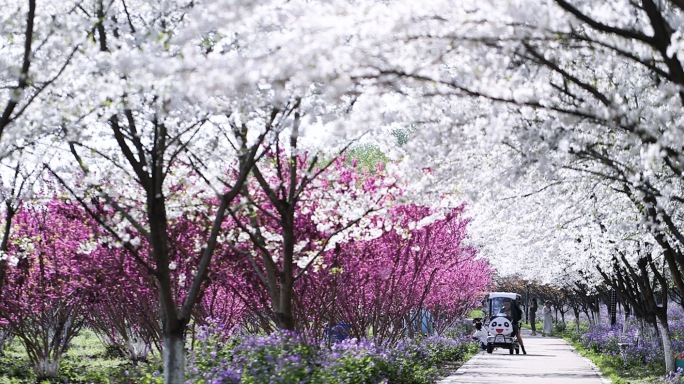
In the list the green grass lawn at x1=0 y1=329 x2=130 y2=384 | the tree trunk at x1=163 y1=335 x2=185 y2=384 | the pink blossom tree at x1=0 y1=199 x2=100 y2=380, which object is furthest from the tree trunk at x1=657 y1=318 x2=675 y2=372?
the tree trunk at x1=163 y1=335 x2=185 y2=384

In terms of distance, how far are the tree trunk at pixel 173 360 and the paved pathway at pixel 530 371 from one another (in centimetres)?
1062

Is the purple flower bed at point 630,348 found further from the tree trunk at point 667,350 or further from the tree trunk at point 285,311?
the tree trunk at point 285,311

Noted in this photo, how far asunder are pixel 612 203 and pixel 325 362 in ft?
18.4

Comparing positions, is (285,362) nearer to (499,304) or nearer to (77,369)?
(77,369)

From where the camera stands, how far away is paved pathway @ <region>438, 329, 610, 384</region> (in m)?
19.1

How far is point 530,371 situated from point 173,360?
15.1 m

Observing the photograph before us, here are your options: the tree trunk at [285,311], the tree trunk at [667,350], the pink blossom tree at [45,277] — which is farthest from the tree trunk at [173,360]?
the tree trunk at [667,350]

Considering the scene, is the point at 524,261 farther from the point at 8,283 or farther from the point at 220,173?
the point at 220,173

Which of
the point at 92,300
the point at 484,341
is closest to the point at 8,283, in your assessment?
the point at 92,300

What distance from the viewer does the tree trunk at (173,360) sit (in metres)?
8.55

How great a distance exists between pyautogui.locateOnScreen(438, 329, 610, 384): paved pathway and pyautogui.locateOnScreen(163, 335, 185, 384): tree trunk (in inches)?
418

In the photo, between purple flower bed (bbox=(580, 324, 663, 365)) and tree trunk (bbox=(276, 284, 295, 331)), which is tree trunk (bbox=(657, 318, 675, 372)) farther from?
tree trunk (bbox=(276, 284, 295, 331))

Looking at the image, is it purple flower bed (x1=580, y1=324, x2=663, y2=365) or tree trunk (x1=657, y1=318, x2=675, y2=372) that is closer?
tree trunk (x1=657, y1=318, x2=675, y2=372)

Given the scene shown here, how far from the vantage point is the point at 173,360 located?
28.1 feet
